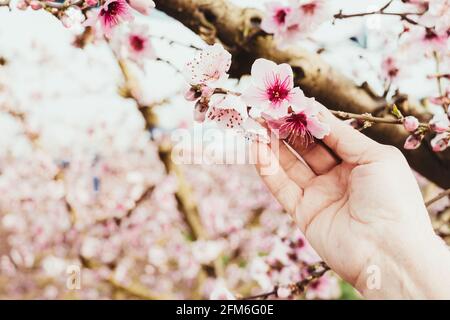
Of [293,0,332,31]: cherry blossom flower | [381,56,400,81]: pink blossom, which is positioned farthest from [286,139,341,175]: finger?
[381,56,400,81]: pink blossom

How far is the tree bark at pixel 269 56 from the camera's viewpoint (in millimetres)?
1228

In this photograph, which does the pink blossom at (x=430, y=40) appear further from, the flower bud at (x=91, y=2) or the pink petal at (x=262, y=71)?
the flower bud at (x=91, y=2)

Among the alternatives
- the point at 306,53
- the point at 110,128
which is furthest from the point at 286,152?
the point at 110,128

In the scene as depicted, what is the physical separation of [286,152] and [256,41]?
387 mm

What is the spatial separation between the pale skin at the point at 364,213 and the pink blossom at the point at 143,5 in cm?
39

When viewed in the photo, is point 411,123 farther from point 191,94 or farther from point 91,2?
point 91,2

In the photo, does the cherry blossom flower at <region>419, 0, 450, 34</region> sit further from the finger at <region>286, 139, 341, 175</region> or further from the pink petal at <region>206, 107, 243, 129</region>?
the pink petal at <region>206, 107, 243, 129</region>

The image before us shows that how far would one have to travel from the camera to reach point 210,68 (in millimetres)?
856

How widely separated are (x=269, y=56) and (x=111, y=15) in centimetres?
49

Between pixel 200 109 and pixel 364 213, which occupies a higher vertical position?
pixel 200 109

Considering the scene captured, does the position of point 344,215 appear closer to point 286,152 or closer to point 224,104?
point 286,152

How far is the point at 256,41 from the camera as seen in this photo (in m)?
1.27

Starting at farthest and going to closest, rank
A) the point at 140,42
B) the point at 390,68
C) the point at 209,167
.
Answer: the point at 209,167
the point at 390,68
the point at 140,42

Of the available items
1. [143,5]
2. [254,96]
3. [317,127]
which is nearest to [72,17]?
[143,5]
